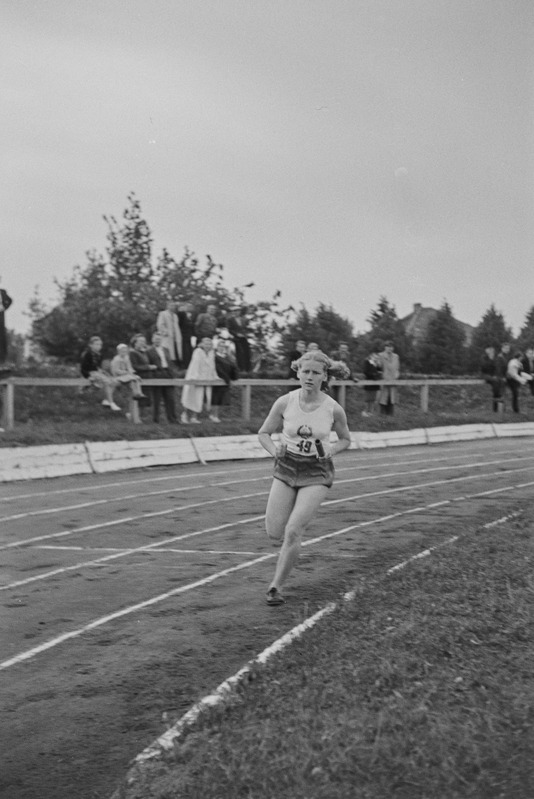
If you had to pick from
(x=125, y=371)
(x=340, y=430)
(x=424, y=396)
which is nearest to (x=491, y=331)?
(x=424, y=396)

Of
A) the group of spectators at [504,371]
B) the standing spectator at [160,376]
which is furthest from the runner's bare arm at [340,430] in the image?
the group of spectators at [504,371]

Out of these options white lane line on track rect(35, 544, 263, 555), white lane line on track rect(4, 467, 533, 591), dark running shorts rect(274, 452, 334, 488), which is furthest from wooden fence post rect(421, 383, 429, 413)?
dark running shorts rect(274, 452, 334, 488)

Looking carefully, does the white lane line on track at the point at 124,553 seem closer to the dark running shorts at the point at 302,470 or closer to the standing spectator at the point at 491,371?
the dark running shorts at the point at 302,470

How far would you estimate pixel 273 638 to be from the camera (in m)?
7.34

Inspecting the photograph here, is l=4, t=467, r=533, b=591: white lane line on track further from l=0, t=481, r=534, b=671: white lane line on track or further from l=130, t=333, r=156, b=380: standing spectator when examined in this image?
l=130, t=333, r=156, b=380: standing spectator

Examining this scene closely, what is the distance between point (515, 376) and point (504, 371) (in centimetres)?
31

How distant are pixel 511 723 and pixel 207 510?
9.17 m

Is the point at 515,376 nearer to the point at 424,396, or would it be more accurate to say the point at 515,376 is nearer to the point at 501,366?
the point at 501,366

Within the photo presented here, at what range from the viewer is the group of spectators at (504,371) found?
97.8 ft

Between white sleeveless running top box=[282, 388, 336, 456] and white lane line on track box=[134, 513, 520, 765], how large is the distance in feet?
3.80

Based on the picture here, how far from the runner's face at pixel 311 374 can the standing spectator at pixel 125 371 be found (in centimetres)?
1220

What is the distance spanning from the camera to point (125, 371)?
20.7 m

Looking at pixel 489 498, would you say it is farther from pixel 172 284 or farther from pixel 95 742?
pixel 172 284

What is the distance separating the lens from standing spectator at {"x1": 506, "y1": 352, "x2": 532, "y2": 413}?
30031 millimetres
